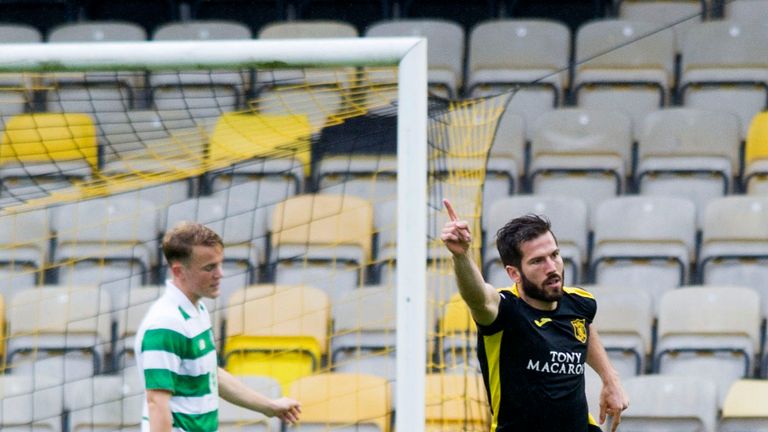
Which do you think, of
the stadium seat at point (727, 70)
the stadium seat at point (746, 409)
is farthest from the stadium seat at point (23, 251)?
the stadium seat at point (727, 70)

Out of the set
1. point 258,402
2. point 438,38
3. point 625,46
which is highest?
point 438,38

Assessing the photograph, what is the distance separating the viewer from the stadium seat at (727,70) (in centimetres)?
813

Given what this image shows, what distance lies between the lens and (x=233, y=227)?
291 inches

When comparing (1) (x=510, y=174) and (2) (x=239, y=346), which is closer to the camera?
(2) (x=239, y=346)

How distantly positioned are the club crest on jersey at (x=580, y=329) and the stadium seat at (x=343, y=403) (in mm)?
1932

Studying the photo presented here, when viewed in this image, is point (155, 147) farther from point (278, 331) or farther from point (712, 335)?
point (712, 335)

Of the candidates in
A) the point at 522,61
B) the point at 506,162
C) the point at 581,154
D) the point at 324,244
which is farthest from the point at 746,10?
the point at 324,244

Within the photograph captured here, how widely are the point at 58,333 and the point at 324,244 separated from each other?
1.43 meters

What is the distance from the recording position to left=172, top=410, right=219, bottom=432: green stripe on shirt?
4.26 metres

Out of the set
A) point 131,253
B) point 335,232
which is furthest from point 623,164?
point 131,253

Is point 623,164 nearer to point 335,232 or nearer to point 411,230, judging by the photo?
point 335,232

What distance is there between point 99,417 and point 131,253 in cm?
102

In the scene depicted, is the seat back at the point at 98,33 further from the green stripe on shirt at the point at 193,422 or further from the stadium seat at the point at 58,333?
the green stripe on shirt at the point at 193,422

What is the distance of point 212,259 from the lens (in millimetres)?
4320
